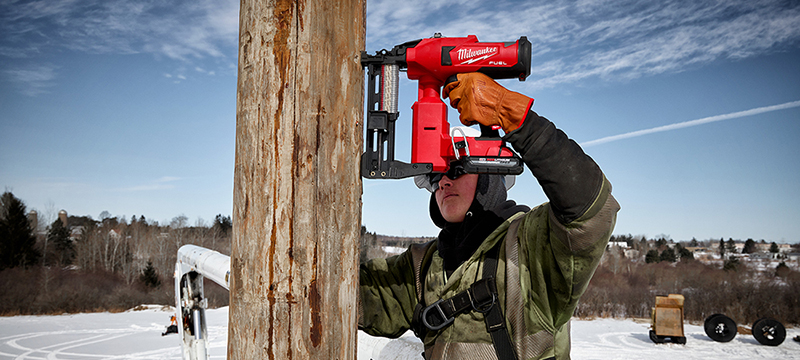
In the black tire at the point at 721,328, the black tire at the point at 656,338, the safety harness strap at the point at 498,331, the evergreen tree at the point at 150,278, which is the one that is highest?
the safety harness strap at the point at 498,331

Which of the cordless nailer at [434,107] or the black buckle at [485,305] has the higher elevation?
the cordless nailer at [434,107]

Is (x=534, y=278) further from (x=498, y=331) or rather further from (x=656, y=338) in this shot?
(x=656, y=338)

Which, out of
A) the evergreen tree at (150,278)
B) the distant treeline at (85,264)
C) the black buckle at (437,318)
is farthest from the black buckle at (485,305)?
the evergreen tree at (150,278)

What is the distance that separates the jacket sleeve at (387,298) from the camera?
2.72m

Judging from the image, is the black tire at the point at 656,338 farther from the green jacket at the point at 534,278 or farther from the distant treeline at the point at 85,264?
the distant treeline at the point at 85,264

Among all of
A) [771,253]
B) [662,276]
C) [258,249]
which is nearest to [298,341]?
[258,249]

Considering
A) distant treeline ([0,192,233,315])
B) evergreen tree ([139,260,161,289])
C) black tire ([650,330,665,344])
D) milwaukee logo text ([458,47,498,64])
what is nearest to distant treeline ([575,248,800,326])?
black tire ([650,330,665,344])

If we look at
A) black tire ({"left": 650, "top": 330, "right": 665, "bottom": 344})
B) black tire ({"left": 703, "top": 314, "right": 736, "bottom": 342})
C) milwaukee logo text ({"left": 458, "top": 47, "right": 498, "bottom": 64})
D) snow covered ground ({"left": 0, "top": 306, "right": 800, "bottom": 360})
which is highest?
milwaukee logo text ({"left": 458, "top": 47, "right": 498, "bottom": 64})

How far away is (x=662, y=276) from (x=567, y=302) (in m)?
45.2

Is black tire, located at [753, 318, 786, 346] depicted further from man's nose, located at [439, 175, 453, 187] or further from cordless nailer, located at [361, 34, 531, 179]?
cordless nailer, located at [361, 34, 531, 179]

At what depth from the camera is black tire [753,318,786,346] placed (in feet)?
43.6

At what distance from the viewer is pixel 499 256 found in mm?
2236

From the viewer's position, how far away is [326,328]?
146cm

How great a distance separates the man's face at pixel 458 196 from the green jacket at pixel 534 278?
0.87 feet
